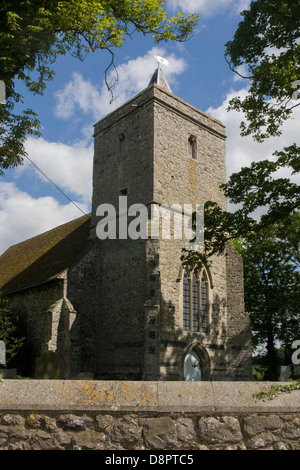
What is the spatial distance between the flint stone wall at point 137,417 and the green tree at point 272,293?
983 inches

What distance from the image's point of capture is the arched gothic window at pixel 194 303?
61.2 feet

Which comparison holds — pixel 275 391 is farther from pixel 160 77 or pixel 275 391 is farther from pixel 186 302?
pixel 160 77

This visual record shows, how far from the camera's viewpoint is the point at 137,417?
381cm

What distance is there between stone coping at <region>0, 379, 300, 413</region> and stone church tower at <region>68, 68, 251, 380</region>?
12824 millimetres

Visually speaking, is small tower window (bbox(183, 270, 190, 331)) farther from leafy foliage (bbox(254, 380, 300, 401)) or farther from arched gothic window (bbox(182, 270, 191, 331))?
leafy foliage (bbox(254, 380, 300, 401))

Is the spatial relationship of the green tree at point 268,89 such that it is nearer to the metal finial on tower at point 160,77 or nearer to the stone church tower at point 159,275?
the stone church tower at point 159,275

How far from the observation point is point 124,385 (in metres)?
3.94

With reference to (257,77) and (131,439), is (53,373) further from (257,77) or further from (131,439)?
(131,439)

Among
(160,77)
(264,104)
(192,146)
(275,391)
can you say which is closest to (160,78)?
(160,77)

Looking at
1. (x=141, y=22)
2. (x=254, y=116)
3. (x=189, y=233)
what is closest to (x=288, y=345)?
(x=189, y=233)

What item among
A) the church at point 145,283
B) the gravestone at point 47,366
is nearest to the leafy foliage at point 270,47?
the church at point 145,283

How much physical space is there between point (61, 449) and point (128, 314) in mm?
14712

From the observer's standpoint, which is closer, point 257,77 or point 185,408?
point 185,408

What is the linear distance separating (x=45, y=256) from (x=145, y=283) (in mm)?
9380
